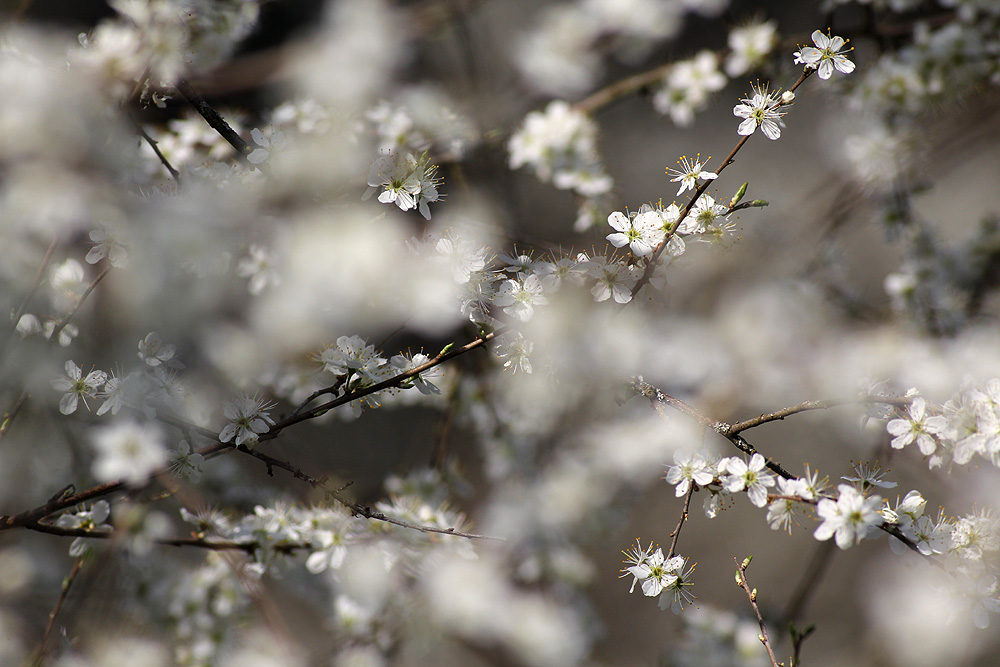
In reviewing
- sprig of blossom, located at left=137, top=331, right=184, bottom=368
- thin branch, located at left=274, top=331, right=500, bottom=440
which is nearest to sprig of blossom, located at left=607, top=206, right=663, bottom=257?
thin branch, located at left=274, top=331, right=500, bottom=440

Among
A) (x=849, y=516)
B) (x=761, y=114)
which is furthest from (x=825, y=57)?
(x=849, y=516)

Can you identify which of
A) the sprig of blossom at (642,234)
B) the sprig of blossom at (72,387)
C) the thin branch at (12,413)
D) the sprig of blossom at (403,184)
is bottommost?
the thin branch at (12,413)

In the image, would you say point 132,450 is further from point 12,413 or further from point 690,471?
point 690,471

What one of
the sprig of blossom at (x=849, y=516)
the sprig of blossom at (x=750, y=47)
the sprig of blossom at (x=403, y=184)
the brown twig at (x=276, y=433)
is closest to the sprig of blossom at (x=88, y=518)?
the brown twig at (x=276, y=433)

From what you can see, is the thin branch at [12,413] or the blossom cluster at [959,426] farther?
the thin branch at [12,413]

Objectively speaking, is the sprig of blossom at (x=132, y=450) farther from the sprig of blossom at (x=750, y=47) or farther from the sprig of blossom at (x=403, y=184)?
the sprig of blossom at (x=750, y=47)

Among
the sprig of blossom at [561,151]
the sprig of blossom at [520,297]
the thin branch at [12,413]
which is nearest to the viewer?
the sprig of blossom at [520,297]

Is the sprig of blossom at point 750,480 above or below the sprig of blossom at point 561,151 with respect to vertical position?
below

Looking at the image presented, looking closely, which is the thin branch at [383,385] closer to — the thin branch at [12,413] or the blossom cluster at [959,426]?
the thin branch at [12,413]

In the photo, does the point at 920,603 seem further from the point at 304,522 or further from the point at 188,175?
the point at 188,175

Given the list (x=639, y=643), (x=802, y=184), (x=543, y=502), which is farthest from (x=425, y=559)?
(x=802, y=184)

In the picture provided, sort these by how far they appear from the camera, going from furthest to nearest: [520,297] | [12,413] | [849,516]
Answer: [12,413]
[520,297]
[849,516]

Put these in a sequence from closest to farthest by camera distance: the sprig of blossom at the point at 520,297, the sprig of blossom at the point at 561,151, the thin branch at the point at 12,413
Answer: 1. the sprig of blossom at the point at 520,297
2. the thin branch at the point at 12,413
3. the sprig of blossom at the point at 561,151
